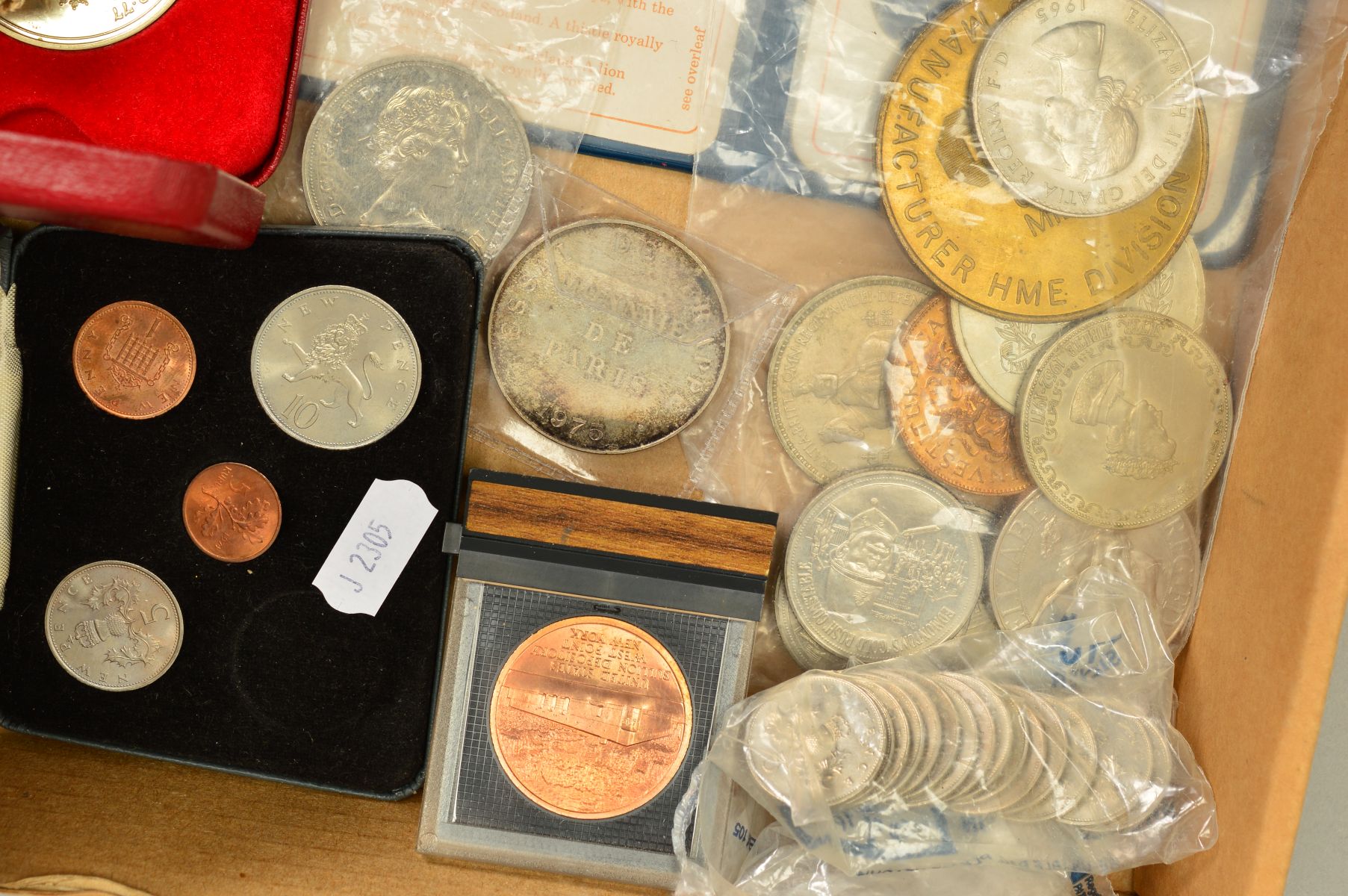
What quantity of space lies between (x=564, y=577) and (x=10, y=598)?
916 mm

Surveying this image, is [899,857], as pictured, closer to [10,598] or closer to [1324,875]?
[1324,875]

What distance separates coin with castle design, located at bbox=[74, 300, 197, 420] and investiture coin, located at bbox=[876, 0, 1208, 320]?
1.17 meters

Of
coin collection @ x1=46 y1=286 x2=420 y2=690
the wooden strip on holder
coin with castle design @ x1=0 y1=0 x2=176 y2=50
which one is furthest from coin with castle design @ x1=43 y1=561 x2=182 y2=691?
coin with castle design @ x1=0 y1=0 x2=176 y2=50

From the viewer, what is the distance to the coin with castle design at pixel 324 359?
55.9 inches

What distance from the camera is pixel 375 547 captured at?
1.47 meters

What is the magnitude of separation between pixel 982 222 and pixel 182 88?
4.16 ft

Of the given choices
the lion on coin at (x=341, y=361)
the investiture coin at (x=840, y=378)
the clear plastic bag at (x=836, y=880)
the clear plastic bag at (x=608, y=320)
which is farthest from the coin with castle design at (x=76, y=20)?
the clear plastic bag at (x=836, y=880)

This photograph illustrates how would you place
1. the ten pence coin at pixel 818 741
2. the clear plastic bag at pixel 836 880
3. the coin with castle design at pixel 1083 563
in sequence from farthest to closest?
the coin with castle design at pixel 1083 563
the clear plastic bag at pixel 836 880
the ten pence coin at pixel 818 741

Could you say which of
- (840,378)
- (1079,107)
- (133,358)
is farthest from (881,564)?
(133,358)

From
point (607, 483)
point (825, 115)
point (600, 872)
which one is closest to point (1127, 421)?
point (825, 115)

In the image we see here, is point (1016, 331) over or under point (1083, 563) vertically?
over

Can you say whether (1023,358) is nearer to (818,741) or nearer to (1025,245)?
(1025,245)

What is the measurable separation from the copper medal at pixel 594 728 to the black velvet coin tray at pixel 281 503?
186 millimetres

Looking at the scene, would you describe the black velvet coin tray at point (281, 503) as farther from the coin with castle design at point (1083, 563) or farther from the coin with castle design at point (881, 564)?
the coin with castle design at point (1083, 563)
